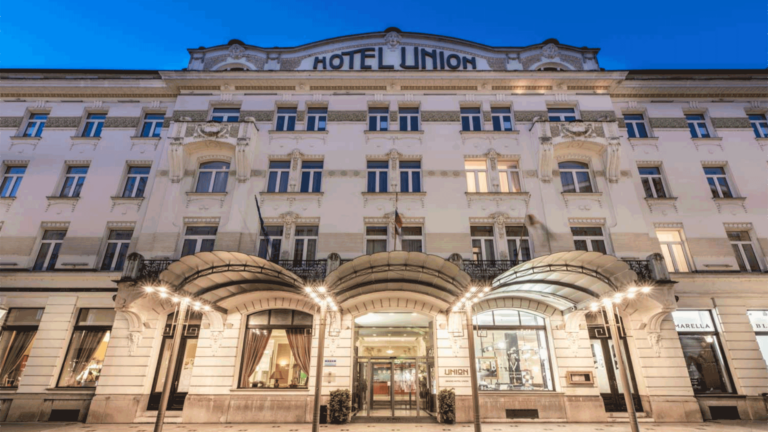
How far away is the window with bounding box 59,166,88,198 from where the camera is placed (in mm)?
17500

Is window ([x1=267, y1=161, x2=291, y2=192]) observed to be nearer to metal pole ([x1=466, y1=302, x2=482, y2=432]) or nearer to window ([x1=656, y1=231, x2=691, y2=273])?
metal pole ([x1=466, y1=302, x2=482, y2=432])

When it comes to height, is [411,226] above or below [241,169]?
below

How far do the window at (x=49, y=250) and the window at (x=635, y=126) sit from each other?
1041 inches

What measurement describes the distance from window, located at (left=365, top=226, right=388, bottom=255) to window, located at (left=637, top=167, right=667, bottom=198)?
11.9 meters

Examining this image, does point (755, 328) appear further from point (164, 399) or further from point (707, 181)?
point (164, 399)

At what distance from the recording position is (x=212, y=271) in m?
11.9

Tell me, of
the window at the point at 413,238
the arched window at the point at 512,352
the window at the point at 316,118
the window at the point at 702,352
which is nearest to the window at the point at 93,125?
the window at the point at 316,118

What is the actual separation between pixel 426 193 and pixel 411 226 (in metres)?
1.62

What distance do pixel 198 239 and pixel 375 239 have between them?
7.45m

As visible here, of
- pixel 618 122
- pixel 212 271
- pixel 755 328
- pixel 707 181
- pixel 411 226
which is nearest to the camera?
pixel 212 271

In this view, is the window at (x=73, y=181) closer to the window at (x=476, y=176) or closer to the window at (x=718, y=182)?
the window at (x=476, y=176)

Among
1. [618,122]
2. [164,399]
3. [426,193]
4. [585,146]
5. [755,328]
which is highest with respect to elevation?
[618,122]

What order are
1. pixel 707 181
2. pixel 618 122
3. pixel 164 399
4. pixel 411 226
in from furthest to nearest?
1. pixel 618 122
2. pixel 707 181
3. pixel 411 226
4. pixel 164 399

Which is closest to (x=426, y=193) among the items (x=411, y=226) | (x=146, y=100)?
(x=411, y=226)
